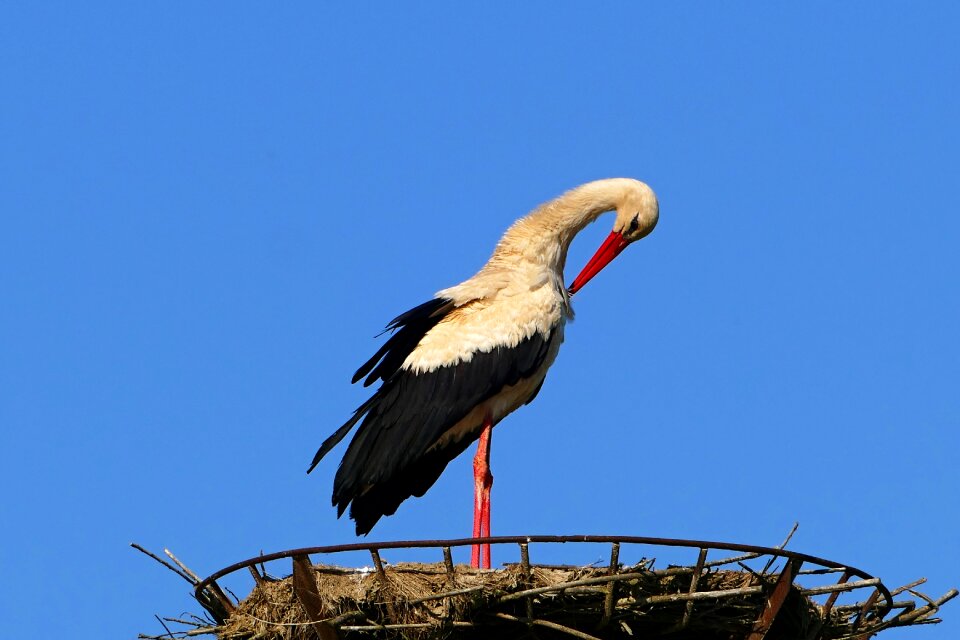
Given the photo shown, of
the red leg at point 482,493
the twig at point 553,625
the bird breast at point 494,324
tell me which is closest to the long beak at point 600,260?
the bird breast at point 494,324

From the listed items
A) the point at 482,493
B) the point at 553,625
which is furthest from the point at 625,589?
the point at 482,493

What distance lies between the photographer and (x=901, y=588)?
30.2 ft

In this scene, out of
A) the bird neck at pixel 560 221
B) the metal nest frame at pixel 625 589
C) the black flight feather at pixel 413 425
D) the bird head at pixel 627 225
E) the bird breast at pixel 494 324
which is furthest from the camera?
the bird head at pixel 627 225

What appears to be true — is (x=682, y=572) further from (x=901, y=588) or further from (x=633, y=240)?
(x=633, y=240)

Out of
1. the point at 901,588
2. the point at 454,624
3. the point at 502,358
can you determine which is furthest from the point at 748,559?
the point at 502,358

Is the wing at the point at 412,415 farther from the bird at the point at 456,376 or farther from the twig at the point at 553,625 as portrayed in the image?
the twig at the point at 553,625

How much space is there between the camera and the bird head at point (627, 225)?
12.1m

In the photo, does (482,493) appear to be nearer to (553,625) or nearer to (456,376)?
(456,376)

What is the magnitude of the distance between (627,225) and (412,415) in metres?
2.32

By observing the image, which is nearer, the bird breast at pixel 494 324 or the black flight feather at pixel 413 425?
the black flight feather at pixel 413 425

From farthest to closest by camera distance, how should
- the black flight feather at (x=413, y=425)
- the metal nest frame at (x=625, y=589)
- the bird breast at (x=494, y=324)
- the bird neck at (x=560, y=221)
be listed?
the bird neck at (x=560, y=221) → the bird breast at (x=494, y=324) → the black flight feather at (x=413, y=425) → the metal nest frame at (x=625, y=589)

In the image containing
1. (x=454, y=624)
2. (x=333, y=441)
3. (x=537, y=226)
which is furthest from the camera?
(x=537, y=226)

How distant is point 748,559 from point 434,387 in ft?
9.65

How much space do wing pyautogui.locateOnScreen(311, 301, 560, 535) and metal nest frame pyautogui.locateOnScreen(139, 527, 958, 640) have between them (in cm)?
159
